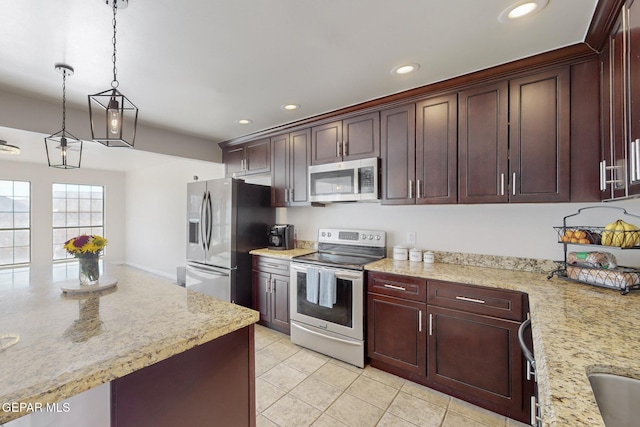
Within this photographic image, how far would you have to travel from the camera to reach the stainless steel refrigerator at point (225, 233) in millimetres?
3186

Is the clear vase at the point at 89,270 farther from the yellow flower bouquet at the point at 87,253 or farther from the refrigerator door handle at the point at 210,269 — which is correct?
the refrigerator door handle at the point at 210,269

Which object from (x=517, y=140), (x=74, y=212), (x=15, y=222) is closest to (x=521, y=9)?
(x=517, y=140)

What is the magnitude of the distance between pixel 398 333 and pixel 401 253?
74 centimetres

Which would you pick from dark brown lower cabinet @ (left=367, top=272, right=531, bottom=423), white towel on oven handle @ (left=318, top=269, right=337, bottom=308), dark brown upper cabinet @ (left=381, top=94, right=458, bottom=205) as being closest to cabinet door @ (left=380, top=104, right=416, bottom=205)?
dark brown upper cabinet @ (left=381, top=94, right=458, bottom=205)

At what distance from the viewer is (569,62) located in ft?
5.95

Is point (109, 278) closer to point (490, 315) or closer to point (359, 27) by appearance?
point (359, 27)

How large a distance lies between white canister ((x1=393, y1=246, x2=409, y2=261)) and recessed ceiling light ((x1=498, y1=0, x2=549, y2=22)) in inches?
72.0

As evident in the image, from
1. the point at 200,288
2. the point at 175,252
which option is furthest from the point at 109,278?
the point at 175,252

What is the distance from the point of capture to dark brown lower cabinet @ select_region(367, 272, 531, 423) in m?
1.79

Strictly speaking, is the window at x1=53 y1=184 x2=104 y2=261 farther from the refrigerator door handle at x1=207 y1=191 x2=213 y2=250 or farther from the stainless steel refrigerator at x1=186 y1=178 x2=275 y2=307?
the refrigerator door handle at x1=207 y1=191 x2=213 y2=250

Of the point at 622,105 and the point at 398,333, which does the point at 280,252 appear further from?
the point at 622,105

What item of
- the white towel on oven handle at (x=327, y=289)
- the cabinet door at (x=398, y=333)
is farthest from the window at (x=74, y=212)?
the cabinet door at (x=398, y=333)

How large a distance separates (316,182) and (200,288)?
6.66ft

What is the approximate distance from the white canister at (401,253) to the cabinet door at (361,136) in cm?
93
